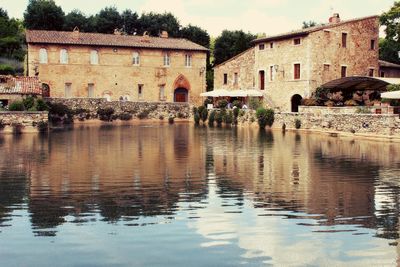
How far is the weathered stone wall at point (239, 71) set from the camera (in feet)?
170

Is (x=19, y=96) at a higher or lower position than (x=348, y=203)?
higher

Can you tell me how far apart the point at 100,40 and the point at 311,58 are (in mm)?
21542

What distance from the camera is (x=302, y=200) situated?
12.1m

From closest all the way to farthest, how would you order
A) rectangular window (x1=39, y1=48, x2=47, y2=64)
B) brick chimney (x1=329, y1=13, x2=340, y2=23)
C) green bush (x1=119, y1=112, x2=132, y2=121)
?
brick chimney (x1=329, y1=13, x2=340, y2=23)
green bush (x1=119, y1=112, x2=132, y2=121)
rectangular window (x1=39, y1=48, x2=47, y2=64)

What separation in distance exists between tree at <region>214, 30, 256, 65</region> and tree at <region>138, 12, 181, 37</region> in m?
6.68

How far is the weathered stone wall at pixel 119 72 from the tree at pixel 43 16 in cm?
1814

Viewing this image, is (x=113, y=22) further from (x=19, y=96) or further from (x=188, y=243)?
(x=188, y=243)

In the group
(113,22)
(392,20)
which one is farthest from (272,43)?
(113,22)

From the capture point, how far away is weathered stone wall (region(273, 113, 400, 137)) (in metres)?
30.2

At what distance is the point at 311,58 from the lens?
4347cm

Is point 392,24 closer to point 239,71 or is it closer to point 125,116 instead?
point 239,71

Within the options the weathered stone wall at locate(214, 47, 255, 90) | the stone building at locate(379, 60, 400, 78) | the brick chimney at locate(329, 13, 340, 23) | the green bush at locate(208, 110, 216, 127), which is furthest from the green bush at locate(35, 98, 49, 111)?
the stone building at locate(379, 60, 400, 78)

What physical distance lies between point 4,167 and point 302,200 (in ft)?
34.3

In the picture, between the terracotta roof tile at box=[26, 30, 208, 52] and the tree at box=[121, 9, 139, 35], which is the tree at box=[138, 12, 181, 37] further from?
the terracotta roof tile at box=[26, 30, 208, 52]
